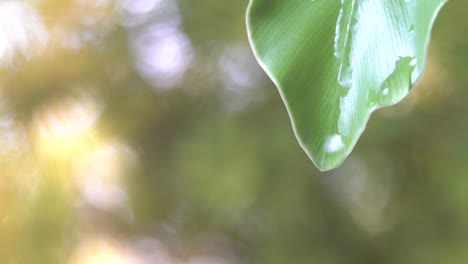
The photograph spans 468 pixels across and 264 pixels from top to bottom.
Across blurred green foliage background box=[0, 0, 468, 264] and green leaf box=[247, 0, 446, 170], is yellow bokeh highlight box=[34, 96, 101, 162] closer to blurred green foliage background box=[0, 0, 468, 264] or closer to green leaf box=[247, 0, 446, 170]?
blurred green foliage background box=[0, 0, 468, 264]

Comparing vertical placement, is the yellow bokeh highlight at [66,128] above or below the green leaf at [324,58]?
above

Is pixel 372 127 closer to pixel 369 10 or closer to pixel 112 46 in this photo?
pixel 112 46

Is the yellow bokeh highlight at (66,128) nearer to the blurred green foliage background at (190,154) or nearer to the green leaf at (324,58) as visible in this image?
the blurred green foliage background at (190,154)

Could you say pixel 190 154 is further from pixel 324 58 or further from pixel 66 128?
pixel 324 58

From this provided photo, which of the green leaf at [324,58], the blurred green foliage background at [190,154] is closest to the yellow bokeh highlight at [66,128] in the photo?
the blurred green foliage background at [190,154]

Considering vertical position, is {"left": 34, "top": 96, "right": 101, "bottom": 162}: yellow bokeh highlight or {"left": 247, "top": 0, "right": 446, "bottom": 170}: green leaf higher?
{"left": 34, "top": 96, "right": 101, "bottom": 162}: yellow bokeh highlight

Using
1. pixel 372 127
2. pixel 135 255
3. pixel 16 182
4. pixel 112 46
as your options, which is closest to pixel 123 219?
pixel 135 255

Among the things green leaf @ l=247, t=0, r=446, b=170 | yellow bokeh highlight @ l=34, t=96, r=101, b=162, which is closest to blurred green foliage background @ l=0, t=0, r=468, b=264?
yellow bokeh highlight @ l=34, t=96, r=101, b=162
